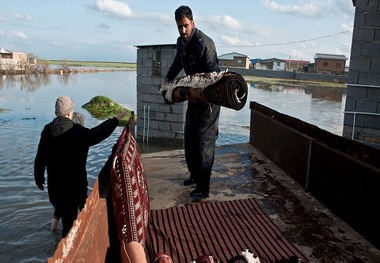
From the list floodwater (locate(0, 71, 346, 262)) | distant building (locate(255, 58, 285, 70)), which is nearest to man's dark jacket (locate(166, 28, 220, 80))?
floodwater (locate(0, 71, 346, 262))

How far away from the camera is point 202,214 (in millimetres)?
3316

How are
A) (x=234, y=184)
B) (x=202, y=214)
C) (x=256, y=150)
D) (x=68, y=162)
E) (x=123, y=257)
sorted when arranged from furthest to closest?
1. (x=256, y=150)
2. (x=234, y=184)
3. (x=68, y=162)
4. (x=202, y=214)
5. (x=123, y=257)

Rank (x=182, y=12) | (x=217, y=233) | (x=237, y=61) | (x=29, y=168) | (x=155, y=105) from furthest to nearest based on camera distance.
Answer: (x=237, y=61) < (x=155, y=105) < (x=29, y=168) < (x=182, y=12) < (x=217, y=233)

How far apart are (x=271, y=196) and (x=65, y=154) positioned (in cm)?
225

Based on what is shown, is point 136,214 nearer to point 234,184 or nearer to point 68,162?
point 68,162

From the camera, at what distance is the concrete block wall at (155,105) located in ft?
38.9

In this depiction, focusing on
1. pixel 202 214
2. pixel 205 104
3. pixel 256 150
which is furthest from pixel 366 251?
pixel 256 150

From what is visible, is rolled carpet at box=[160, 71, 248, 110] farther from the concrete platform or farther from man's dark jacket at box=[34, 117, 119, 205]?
the concrete platform

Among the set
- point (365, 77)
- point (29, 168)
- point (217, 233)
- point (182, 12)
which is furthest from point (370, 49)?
point (29, 168)

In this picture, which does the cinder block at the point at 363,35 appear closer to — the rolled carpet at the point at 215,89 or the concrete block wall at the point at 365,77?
the concrete block wall at the point at 365,77

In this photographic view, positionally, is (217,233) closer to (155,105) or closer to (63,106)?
(63,106)

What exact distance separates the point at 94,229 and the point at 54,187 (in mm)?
2186

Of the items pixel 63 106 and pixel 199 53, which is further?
pixel 199 53

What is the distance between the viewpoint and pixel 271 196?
3863 millimetres
